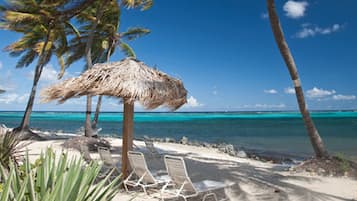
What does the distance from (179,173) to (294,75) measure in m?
4.84

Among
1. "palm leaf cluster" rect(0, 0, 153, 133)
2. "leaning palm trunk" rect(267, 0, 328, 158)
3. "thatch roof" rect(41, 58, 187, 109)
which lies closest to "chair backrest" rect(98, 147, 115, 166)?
"thatch roof" rect(41, 58, 187, 109)

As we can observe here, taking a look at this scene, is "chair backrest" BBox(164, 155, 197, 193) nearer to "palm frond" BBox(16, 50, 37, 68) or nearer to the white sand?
the white sand

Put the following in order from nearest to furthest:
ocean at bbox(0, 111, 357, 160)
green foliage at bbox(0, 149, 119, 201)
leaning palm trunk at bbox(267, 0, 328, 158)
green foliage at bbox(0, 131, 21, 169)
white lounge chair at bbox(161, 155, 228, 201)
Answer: green foliage at bbox(0, 149, 119, 201)
green foliage at bbox(0, 131, 21, 169)
white lounge chair at bbox(161, 155, 228, 201)
leaning palm trunk at bbox(267, 0, 328, 158)
ocean at bbox(0, 111, 357, 160)

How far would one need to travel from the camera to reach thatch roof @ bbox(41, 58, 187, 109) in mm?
5840

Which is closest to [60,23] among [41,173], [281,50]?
[281,50]

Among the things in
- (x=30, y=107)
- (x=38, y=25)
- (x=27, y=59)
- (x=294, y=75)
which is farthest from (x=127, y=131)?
(x=27, y=59)

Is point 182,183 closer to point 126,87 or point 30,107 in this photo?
point 126,87

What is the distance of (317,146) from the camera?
8.60 meters

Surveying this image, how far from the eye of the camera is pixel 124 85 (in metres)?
5.85

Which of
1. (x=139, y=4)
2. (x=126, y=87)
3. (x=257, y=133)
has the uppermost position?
(x=139, y=4)

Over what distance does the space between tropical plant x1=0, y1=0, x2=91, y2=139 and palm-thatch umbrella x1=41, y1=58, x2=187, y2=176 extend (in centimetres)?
938

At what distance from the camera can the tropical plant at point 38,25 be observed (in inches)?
586

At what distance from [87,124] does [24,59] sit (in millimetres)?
10228

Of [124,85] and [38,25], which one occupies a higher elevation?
[38,25]
